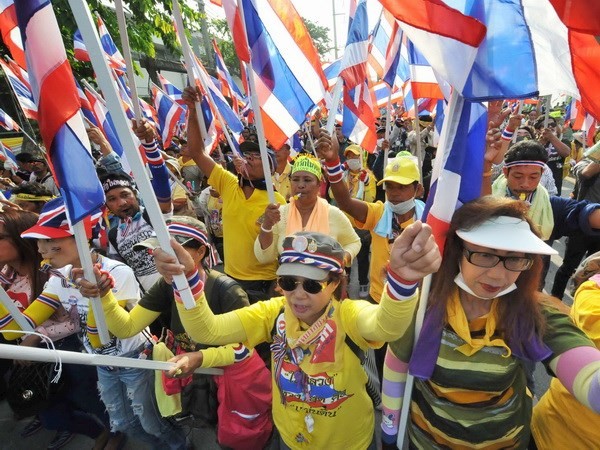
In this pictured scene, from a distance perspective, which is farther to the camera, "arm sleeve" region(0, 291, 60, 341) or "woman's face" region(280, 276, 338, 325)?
"arm sleeve" region(0, 291, 60, 341)

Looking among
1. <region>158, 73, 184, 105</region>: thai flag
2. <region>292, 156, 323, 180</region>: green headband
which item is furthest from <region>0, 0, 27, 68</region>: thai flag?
<region>158, 73, 184, 105</region>: thai flag

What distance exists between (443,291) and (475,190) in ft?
1.63

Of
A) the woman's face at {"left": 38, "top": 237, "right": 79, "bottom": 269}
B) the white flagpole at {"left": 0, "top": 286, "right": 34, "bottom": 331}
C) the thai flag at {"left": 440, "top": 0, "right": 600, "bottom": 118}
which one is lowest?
the white flagpole at {"left": 0, "top": 286, "right": 34, "bottom": 331}

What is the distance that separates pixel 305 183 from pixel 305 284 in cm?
145

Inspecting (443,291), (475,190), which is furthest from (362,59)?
(443,291)

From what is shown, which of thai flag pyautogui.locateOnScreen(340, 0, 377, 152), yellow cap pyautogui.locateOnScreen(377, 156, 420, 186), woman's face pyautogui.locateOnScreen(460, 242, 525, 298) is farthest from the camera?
thai flag pyautogui.locateOnScreen(340, 0, 377, 152)

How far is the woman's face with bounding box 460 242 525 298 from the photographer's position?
1.43 metres

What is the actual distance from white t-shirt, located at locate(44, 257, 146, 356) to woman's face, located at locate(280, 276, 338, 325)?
3.61 ft

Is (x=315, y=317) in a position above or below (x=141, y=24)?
below

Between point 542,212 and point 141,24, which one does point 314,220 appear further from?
point 141,24

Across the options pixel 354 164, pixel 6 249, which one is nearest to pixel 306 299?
pixel 6 249

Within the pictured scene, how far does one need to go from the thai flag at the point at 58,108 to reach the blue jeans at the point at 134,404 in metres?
1.17

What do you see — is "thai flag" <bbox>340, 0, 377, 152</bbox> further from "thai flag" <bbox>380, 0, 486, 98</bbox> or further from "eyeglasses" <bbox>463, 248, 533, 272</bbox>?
"eyeglasses" <bbox>463, 248, 533, 272</bbox>

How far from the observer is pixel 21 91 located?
4.61 meters
